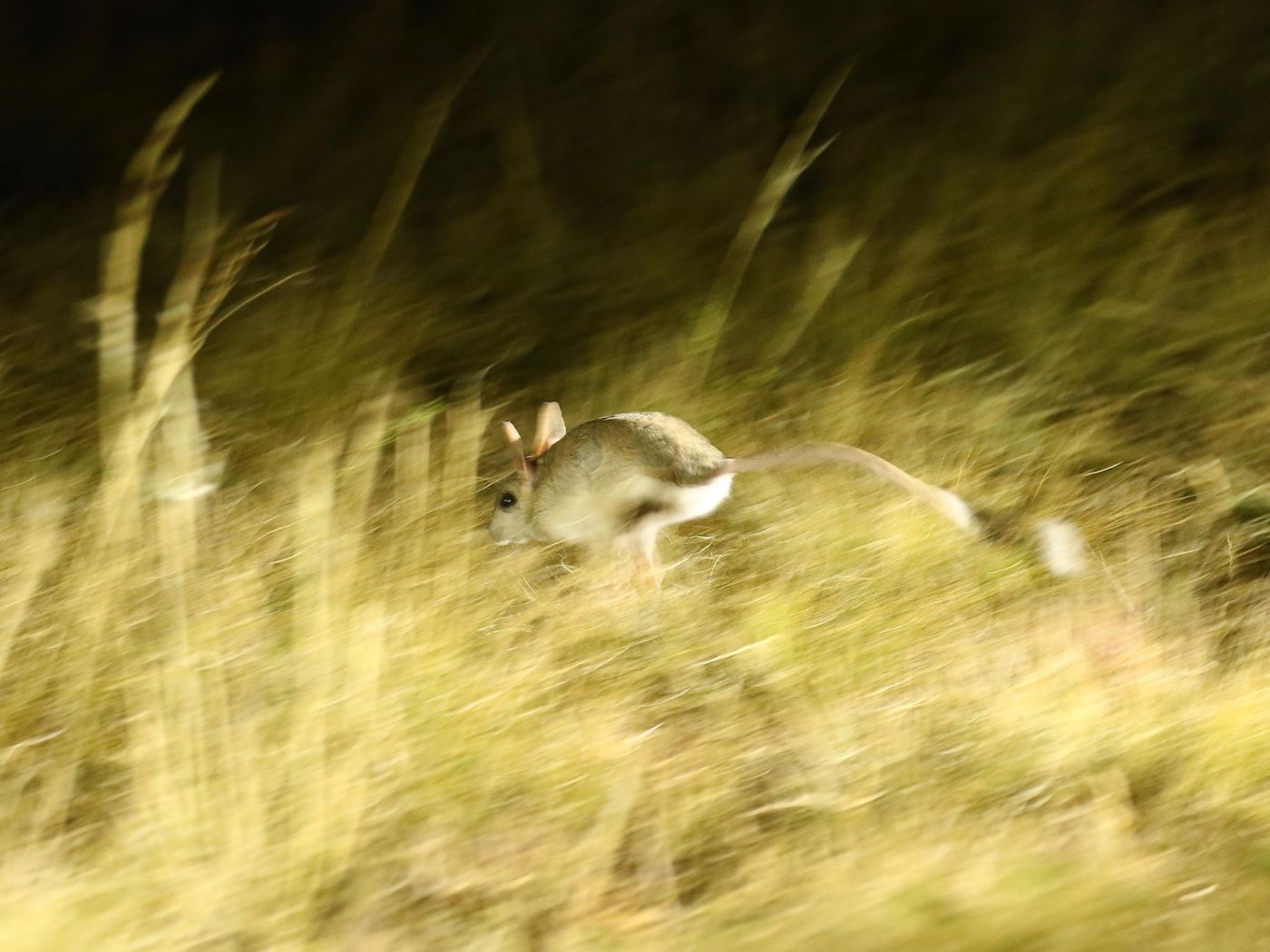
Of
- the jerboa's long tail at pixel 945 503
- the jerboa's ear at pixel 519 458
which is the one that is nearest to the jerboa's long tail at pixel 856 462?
the jerboa's long tail at pixel 945 503

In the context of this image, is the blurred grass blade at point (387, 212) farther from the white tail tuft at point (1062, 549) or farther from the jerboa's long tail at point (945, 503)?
the white tail tuft at point (1062, 549)

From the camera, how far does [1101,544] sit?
2600 millimetres

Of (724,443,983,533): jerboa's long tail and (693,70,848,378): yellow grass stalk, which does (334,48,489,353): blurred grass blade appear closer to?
(693,70,848,378): yellow grass stalk

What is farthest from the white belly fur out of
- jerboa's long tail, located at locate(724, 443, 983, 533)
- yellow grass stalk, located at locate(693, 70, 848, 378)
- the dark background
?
the dark background

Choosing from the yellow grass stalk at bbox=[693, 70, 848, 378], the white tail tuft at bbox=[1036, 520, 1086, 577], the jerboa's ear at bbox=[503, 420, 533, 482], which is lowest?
the white tail tuft at bbox=[1036, 520, 1086, 577]

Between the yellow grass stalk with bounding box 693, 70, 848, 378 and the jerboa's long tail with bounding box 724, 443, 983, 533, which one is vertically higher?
the yellow grass stalk with bounding box 693, 70, 848, 378

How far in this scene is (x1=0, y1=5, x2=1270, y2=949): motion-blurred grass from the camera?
1845mm

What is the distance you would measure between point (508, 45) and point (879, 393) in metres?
1.87

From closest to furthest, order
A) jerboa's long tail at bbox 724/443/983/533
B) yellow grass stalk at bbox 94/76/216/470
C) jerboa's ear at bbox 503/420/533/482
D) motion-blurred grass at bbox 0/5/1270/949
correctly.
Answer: motion-blurred grass at bbox 0/5/1270/949, yellow grass stalk at bbox 94/76/216/470, jerboa's long tail at bbox 724/443/983/533, jerboa's ear at bbox 503/420/533/482

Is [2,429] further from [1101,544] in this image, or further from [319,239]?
[1101,544]

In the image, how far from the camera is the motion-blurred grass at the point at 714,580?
1845 millimetres

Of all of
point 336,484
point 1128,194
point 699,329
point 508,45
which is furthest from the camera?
point 508,45

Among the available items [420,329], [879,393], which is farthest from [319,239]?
[879,393]

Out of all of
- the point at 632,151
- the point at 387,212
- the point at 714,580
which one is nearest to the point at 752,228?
the point at 632,151
